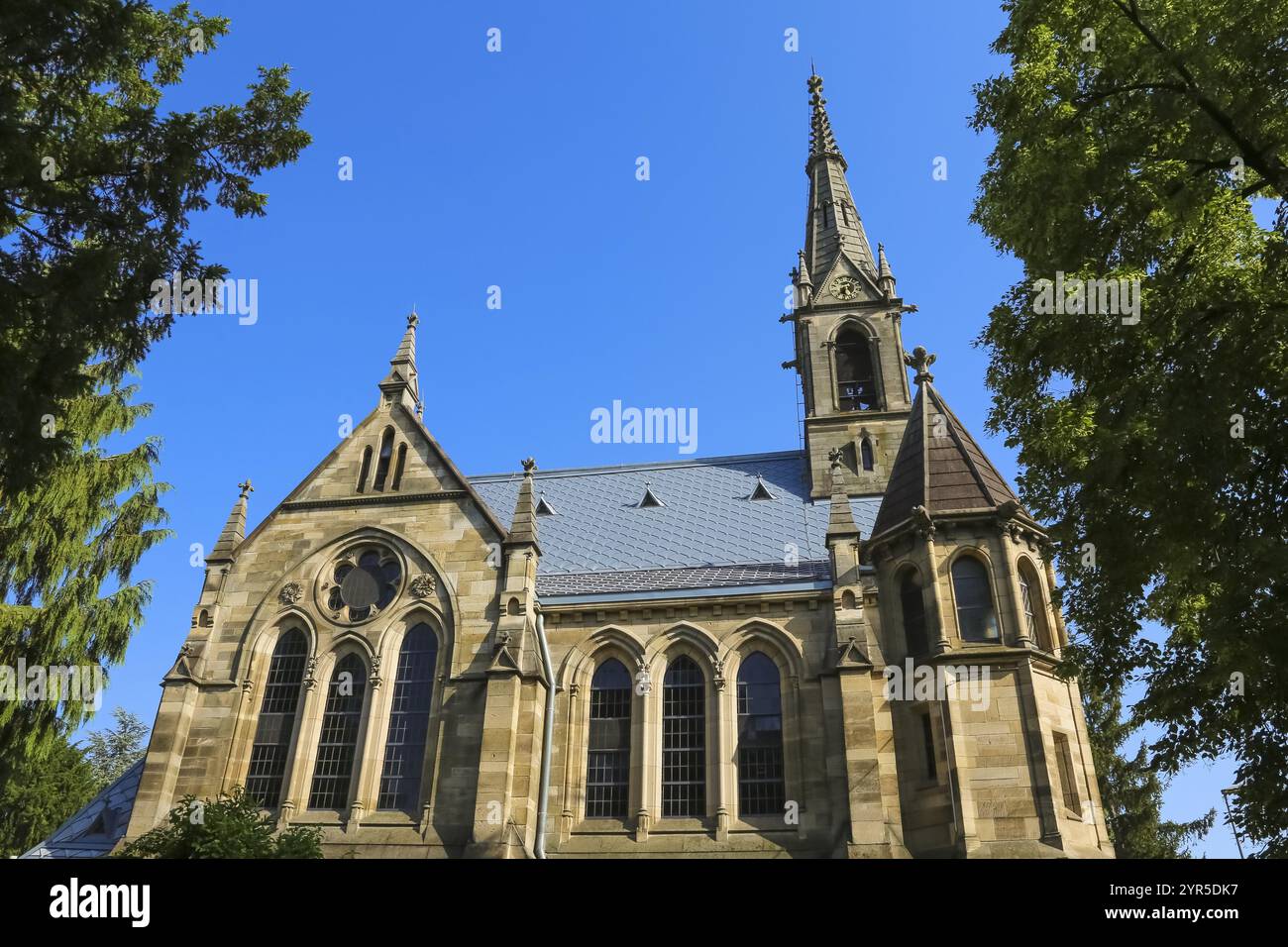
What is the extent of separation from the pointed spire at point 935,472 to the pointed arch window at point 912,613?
1.35 m

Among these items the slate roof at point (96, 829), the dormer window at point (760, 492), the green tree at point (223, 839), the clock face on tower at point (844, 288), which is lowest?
the green tree at point (223, 839)

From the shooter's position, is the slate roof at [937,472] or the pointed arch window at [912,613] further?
the slate roof at [937,472]

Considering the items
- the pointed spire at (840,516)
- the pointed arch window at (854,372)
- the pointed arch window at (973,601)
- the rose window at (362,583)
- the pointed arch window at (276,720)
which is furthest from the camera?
the pointed arch window at (854,372)

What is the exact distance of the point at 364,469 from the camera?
73.6 feet

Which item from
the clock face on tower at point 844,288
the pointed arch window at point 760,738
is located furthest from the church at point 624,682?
the clock face on tower at point 844,288

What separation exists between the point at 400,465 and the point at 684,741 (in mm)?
9887

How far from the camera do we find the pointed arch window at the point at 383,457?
72.8ft

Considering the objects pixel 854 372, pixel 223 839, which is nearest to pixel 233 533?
pixel 223 839

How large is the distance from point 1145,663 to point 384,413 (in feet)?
61.0

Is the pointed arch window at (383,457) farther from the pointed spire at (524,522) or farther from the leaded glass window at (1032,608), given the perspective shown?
the leaded glass window at (1032,608)

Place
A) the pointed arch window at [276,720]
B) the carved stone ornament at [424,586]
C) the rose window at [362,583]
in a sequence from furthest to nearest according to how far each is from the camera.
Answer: the rose window at [362,583] → the carved stone ornament at [424,586] → the pointed arch window at [276,720]

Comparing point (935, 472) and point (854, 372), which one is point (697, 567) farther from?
point (854, 372)
